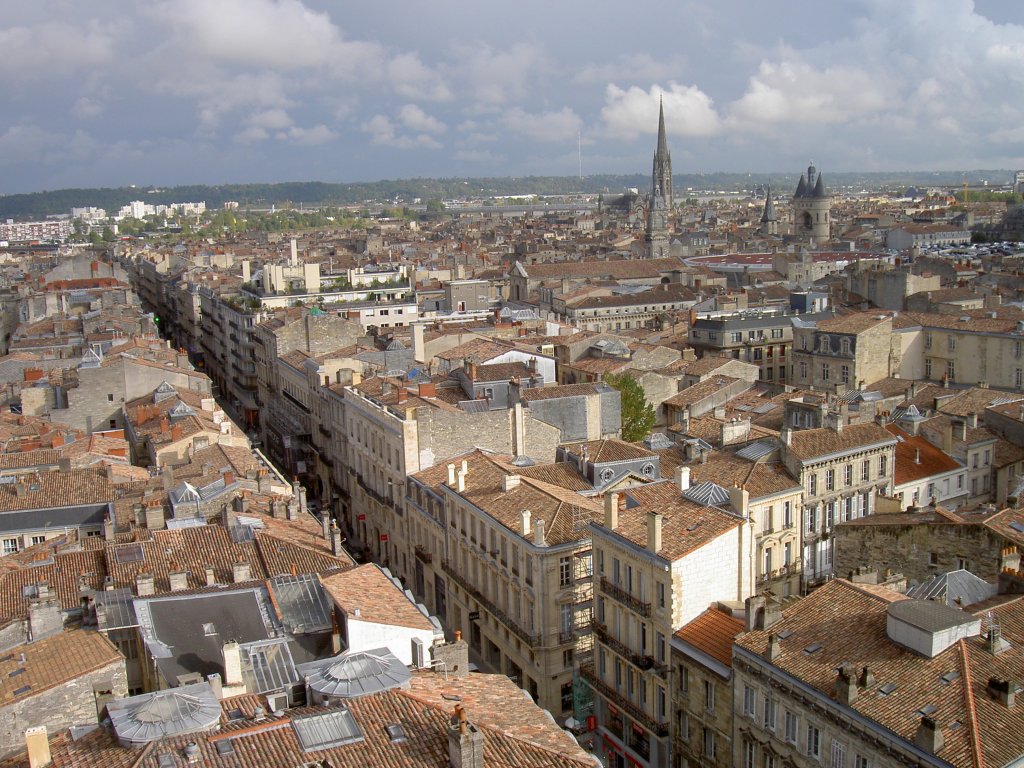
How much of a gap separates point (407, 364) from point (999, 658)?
50.5 m

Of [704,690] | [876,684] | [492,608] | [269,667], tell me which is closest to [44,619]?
[269,667]

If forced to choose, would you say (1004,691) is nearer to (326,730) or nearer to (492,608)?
(326,730)

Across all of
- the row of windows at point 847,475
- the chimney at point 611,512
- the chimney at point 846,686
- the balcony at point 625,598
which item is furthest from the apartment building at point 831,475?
the chimney at point 846,686

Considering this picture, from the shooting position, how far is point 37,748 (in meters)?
21.8

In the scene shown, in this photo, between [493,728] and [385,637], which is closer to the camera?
[493,728]

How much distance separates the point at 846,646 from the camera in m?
26.6

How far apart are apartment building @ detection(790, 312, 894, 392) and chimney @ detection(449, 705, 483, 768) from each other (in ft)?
187

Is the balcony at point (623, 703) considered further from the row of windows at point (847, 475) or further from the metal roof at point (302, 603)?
the row of windows at point (847, 475)

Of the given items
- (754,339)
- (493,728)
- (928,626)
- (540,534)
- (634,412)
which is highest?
(928,626)

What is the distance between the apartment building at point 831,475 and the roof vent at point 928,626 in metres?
16.2

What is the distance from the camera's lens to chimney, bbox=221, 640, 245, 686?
86.3 ft

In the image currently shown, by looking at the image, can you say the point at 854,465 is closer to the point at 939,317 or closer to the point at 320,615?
the point at 320,615

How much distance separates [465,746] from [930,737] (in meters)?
9.38

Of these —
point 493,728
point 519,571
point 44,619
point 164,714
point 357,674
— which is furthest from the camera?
point 519,571
